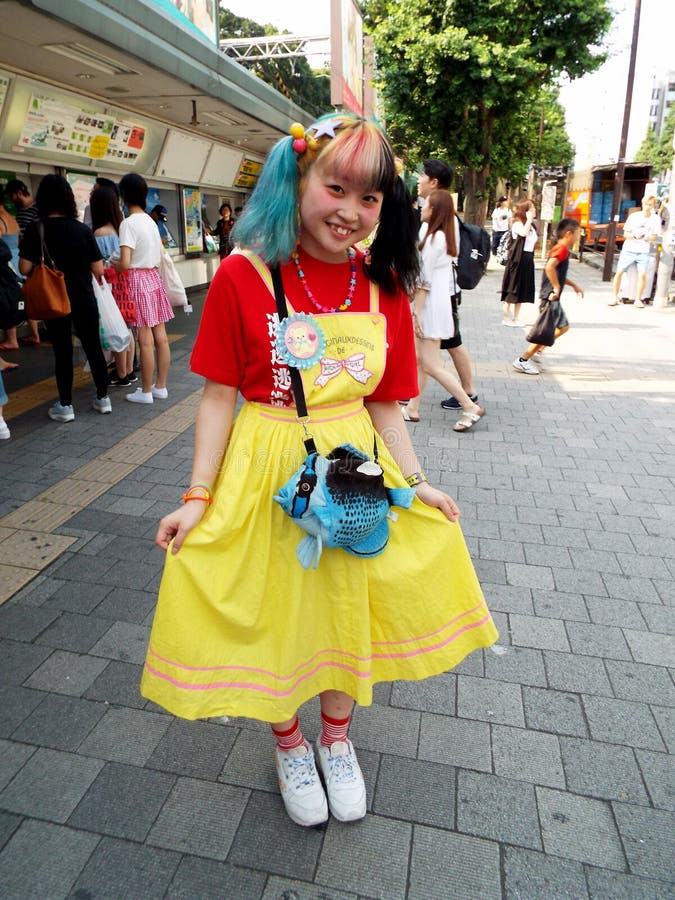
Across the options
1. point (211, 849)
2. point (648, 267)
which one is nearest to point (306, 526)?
point (211, 849)

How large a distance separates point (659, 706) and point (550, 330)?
16.5 ft

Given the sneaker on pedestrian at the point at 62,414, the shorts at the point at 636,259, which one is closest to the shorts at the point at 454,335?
the sneaker on pedestrian at the point at 62,414

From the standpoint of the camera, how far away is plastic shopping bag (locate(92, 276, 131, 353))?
18.4 ft

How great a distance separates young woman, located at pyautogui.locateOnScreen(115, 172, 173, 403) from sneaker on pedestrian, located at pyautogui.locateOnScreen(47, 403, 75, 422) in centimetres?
68

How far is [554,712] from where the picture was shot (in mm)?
2426

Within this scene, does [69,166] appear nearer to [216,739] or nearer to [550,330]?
[550,330]

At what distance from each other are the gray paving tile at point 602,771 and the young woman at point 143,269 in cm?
459

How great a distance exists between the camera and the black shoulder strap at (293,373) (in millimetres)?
1657

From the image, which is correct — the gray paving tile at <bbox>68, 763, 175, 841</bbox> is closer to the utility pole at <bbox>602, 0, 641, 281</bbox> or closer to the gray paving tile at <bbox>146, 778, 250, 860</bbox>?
the gray paving tile at <bbox>146, 778, 250, 860</bbox>

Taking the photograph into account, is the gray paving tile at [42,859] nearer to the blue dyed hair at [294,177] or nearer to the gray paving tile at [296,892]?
the gray paving tile at [296,892]

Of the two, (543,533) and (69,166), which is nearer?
(543,533)

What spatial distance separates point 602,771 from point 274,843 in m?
1.05

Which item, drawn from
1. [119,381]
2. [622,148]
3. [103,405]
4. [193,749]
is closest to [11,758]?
[193,749]

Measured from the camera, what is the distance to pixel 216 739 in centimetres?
227
